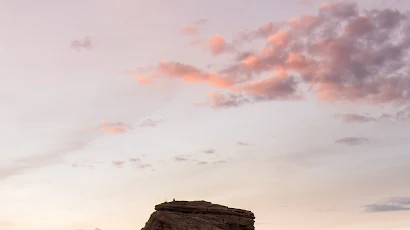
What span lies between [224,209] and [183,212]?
5932 mm

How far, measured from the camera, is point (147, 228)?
57844 millimetres

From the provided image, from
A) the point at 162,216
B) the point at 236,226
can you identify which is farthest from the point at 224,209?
the point at 162,216

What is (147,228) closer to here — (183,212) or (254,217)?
(183,212)

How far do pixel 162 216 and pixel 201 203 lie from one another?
7.04 meters

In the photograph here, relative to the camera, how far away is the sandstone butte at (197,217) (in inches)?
2255

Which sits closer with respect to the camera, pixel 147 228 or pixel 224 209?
pixel 147 228

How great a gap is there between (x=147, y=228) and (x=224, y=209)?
11.3 m

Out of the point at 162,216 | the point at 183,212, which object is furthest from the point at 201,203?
the point at 162,216

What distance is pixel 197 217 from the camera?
59.3 metres

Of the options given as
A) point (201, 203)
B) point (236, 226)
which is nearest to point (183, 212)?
point (201, 203)

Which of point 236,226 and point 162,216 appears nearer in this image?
point 162,216

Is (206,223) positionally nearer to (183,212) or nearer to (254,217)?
(183,212)

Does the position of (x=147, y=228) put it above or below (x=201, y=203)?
below

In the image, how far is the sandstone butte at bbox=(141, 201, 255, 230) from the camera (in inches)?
2255
